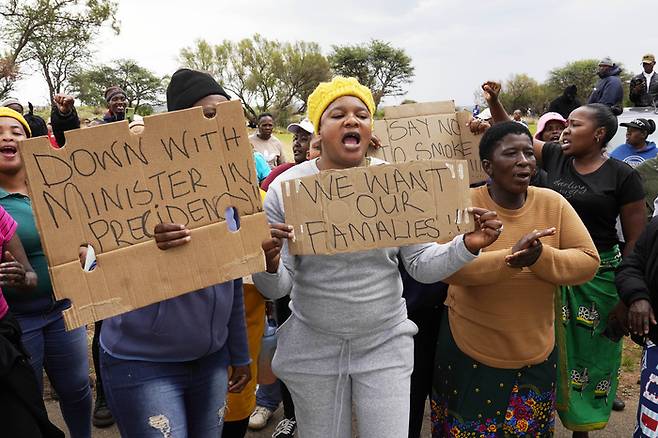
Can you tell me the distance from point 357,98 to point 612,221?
191 cm

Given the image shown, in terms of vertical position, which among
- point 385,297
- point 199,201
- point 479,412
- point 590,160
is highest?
point 199,201

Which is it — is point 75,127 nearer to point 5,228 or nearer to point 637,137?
point 5,228

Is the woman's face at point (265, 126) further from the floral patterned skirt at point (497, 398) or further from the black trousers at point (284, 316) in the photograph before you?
the floral patterned skirt at point (497, 398)

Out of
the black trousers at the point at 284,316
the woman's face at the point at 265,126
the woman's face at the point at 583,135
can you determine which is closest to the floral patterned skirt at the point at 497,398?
the black trousers at the point at 284,316

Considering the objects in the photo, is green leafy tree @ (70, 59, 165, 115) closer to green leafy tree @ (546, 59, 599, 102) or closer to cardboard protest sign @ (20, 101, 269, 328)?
green leafy tree @ (546, 59, 599, 102)

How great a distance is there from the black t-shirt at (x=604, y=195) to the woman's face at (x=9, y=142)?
3.12m

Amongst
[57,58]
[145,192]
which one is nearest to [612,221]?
[145,192]

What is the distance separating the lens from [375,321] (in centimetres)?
202

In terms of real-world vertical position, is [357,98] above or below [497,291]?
above

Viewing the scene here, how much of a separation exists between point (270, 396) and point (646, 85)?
8.11 meters

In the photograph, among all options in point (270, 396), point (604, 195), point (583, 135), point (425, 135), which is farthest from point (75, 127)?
point (604, 195)

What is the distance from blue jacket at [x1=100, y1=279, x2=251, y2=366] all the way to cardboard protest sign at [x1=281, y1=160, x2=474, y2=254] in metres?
0.41

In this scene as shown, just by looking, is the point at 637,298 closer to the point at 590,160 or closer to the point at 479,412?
the point at 479,412

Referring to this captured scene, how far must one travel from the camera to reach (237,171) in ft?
5.69
